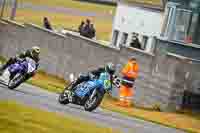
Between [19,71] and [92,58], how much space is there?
310 inches

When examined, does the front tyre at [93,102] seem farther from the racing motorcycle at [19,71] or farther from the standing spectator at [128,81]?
the standing spectator at [128,81]

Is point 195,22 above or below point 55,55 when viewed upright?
above

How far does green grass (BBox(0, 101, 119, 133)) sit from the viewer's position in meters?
13.0

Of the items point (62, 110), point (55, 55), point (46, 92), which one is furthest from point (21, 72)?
point (55, 55)

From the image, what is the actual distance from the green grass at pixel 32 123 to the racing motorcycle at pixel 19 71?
8669mm

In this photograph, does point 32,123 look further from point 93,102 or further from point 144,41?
point 144,41

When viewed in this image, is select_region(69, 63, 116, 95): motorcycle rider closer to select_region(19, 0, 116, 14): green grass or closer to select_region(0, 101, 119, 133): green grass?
select_region(0, 101, 119, 133): green grass

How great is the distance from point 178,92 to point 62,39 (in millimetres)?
8869

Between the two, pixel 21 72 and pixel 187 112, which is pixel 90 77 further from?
pixel 187 112

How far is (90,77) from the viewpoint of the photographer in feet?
75.3

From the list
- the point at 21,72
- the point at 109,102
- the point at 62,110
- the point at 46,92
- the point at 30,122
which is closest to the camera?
the point at 30,122

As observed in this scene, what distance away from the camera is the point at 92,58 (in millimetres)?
32375

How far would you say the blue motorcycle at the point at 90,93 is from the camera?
73.6 ft

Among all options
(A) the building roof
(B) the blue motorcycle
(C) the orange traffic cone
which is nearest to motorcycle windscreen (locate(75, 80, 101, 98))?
(B) the blue motorcycle
